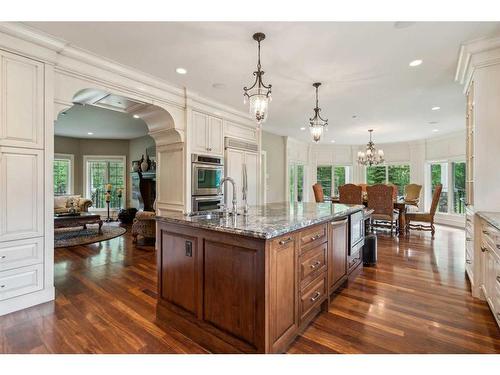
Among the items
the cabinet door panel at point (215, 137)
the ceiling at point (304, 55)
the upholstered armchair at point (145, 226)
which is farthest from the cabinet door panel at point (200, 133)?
the upholstered armchair at point (145, 226)

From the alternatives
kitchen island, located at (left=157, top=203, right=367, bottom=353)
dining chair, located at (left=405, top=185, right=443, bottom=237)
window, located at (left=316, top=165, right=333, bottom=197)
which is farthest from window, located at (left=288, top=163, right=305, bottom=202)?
kitchen island, located at (left=157, top=203, right=367, bottom=353)

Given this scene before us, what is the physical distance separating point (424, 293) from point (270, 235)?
2333 mm

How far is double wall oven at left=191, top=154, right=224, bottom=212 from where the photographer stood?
421 cm

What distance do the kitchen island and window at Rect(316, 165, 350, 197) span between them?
7661mm

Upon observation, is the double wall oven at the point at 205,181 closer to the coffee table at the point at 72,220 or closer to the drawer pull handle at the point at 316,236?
the drawer pull handle at the point at 316,236

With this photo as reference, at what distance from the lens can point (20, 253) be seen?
7.77 feet

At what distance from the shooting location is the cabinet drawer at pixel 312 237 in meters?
1.92

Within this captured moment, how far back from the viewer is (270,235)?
150cm

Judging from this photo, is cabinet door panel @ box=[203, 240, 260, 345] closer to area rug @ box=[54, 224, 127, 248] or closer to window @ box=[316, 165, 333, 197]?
area rug @ box=[54, 224, 127, 248]

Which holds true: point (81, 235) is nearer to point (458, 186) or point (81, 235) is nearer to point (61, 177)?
point (61, 177)

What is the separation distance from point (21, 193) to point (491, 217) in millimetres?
4324

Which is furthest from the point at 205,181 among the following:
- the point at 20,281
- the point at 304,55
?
the point at 20,281

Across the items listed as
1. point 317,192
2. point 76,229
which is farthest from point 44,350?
point 317,192
